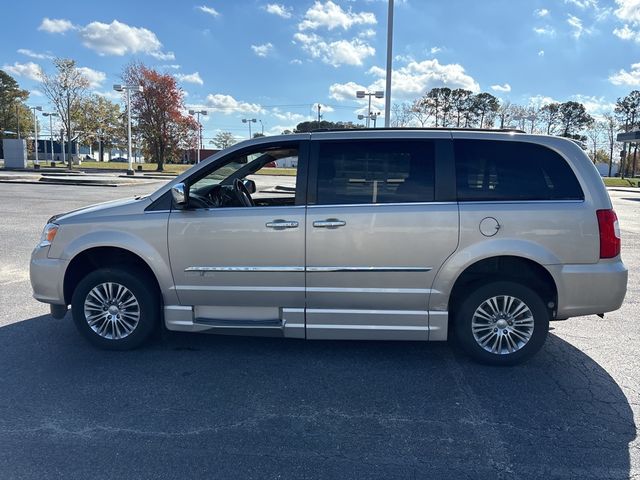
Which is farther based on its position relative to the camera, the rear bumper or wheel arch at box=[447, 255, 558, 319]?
wheel arch at box=[447, 255, 558, 319]

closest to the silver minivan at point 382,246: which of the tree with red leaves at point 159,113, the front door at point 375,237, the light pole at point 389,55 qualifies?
the front door at point 375,237

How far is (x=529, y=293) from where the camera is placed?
4.07 meters

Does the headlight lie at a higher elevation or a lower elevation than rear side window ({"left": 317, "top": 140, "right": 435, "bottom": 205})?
lower

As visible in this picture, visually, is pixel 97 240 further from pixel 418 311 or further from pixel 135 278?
pixel 418 311

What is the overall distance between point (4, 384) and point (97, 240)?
1327mm

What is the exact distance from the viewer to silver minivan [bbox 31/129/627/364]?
3967mm

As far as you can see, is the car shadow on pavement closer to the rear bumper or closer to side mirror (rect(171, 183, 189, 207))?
the rear bumper

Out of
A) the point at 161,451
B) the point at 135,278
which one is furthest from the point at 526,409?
the point at 135,278

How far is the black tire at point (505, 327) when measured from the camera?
408cm

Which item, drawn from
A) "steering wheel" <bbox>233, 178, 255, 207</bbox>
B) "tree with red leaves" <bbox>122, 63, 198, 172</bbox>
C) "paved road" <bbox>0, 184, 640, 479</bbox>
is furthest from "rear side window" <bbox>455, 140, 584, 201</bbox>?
"tree with red leaves" <bbox>122, 63, 198, 172</bbox>

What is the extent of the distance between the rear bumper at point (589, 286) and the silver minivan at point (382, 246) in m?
0.01

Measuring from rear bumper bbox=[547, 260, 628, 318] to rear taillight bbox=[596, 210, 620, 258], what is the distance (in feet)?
0.33

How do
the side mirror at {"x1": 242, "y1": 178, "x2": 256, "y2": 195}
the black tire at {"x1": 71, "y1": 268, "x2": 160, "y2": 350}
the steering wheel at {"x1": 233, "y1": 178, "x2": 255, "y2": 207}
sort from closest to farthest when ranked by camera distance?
the black tire at {"x1": 71, "y1": 268, "x2": 160, "y2": 350} → the steering wheel at {"x1": 233, "y1": 178, "x2": 255, "y2": 207} → the side mirror at {"x1": 242, "y1": 178, "x2": 256, "y2": 195}

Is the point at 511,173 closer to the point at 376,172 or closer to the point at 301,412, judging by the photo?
the point at 376,172
